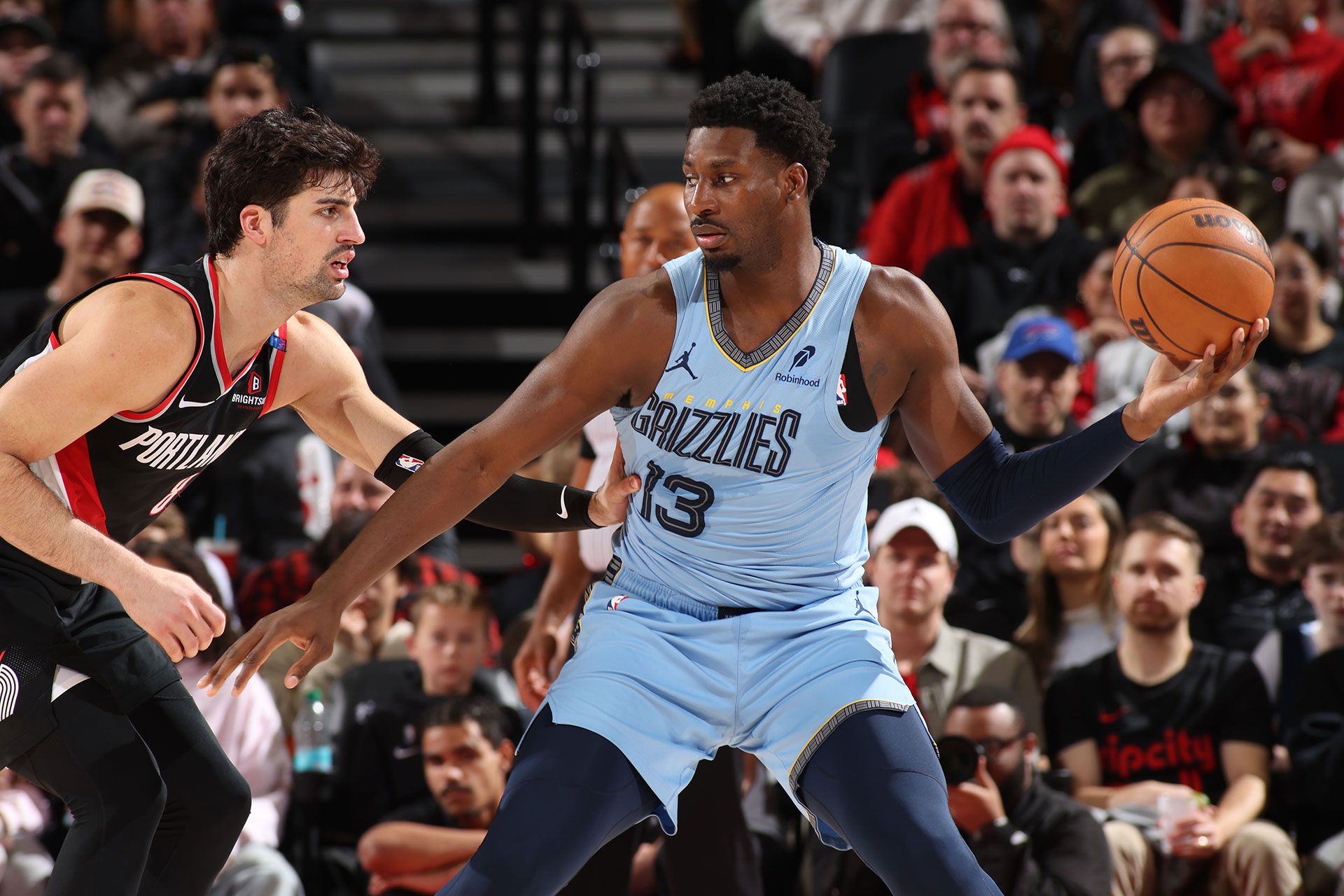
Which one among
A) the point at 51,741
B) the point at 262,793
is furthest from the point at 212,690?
the point at 262,793

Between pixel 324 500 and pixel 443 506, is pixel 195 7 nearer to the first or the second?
pixel 324 500

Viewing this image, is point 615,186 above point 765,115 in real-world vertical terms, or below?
below

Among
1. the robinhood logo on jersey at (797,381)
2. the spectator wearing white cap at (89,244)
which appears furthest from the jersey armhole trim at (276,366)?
the spectator wearing white cap at (89,244)

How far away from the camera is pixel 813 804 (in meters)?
3.10

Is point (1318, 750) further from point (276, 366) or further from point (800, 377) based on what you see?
point (276, 366)

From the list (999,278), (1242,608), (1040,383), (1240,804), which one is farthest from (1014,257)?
(1240,804)

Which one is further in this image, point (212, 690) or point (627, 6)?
point (627, 6)

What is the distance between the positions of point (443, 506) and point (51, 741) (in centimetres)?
94

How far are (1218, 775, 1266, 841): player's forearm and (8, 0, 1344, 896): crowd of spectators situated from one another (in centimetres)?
1

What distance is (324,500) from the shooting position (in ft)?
22.2

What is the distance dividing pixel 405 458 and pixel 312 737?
222cm

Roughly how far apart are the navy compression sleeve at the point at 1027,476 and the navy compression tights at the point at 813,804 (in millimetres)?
477

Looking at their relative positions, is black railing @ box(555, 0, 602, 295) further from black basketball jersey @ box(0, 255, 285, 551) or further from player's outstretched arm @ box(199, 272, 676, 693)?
player's outstretched arm @ box(199, 272, 676, 693)

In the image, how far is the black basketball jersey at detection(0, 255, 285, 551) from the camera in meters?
3.21
